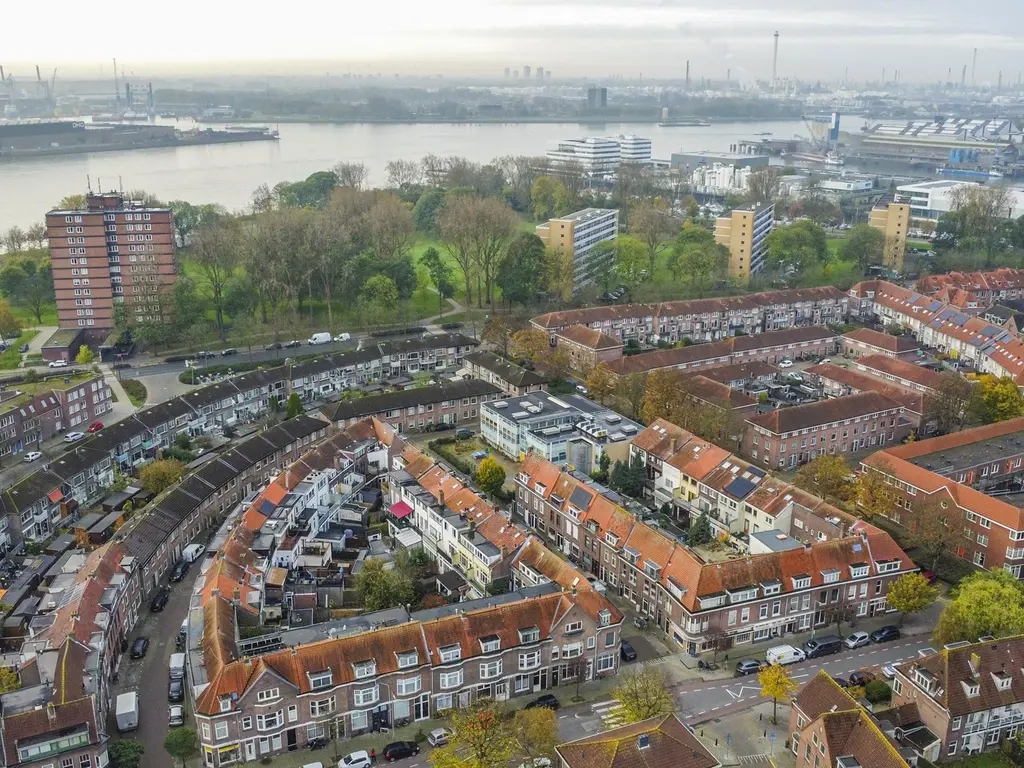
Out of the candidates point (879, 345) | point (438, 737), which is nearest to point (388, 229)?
point (879, 345)

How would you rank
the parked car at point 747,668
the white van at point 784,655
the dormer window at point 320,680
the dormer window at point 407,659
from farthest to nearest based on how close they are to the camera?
the white van at point 784,655
the parked car at point 747,668
the dormer window at point 407,659
the dormer window at point 320,680

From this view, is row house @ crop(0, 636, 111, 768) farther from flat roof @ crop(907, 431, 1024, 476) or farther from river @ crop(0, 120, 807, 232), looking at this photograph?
river @ crop(0, 120, 807, 232)

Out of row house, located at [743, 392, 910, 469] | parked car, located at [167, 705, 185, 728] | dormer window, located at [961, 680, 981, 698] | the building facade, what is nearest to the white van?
dormer window, located at [961, 680, 981, 698]

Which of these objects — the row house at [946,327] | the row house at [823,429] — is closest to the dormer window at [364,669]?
the row house at [823,429]

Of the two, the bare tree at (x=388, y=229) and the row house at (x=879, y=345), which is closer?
the row house at (x=879, y=345)

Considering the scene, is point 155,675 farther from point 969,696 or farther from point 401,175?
point 401,175

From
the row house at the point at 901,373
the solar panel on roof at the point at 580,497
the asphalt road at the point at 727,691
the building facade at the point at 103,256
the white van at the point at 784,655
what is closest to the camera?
the asphalt road at the point at 727,691

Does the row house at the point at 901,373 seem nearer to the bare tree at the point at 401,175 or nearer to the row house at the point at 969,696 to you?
the row house at the point at 969,696
